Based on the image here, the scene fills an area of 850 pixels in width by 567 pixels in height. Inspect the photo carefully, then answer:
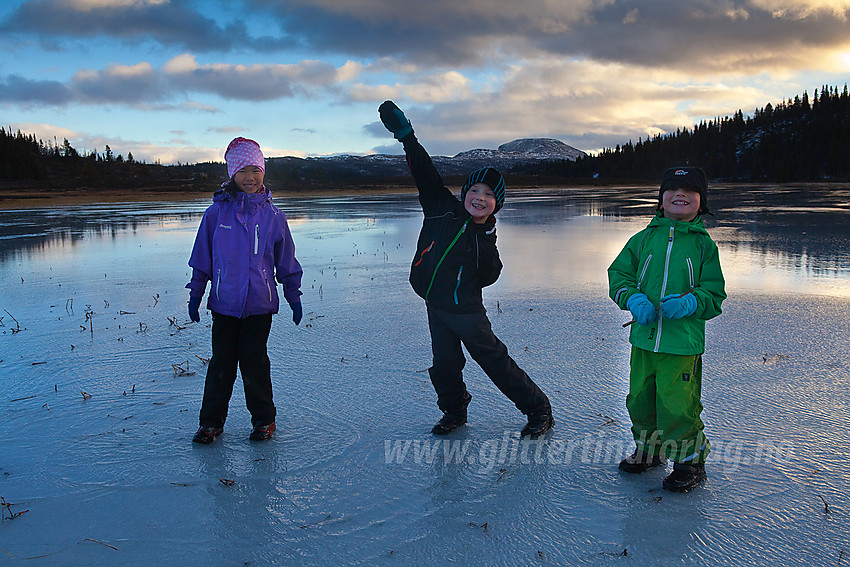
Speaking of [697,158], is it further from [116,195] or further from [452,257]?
[452,257]

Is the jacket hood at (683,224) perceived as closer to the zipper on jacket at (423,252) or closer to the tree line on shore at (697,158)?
the zipper on jacket at (423,252)

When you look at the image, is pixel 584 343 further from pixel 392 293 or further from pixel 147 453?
pixel 147 453

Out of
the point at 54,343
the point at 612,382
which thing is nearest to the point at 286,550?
the point at 612,382

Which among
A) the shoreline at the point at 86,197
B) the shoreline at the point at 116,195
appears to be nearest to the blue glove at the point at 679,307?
the shoreline at the point at 116,195

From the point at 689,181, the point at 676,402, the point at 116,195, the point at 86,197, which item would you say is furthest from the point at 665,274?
the point at 116,195

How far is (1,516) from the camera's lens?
234cm

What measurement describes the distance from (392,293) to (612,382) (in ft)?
11.0

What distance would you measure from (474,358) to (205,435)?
1.52 meters

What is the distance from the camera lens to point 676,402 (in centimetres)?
251

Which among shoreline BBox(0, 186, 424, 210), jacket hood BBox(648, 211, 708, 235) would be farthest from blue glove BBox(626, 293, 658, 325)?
shoreline BBox(0, 186, 424, 210)

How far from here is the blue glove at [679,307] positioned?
95.3 inches

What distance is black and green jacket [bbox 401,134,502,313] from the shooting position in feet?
9.70

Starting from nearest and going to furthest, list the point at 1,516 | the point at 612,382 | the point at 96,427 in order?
the point at 1,516
the point at 96,427
the point at 612,382

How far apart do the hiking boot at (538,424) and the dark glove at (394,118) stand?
1.73m
